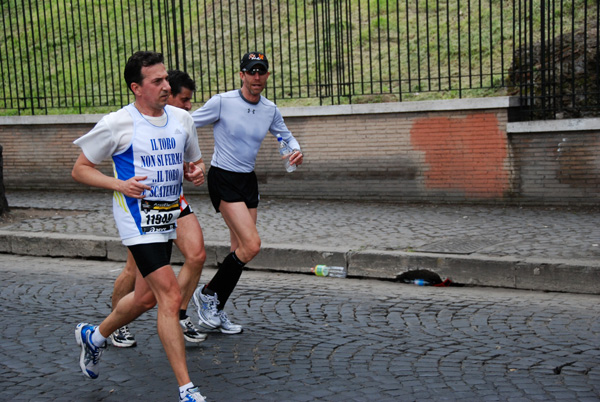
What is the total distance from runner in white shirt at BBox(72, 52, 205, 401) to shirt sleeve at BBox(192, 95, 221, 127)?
3.98 ft

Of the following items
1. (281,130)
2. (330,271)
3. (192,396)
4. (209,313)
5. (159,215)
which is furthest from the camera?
(330,271)

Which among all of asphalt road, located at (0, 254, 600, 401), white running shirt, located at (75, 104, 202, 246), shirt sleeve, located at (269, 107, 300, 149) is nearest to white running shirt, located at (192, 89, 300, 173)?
shirt sleeve, located at (269, 107, 300, 149)

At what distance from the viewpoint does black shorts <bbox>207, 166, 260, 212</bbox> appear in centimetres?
576

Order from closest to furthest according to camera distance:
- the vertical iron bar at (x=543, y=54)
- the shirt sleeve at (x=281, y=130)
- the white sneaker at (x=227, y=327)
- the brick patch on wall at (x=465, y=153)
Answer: the white sneaker at (x=227, y=327) < the shirt sleeve at (x=281, y=130) < the vertical iron bar at (x=543, y=54) < the brick patch on wall at (x=465, y=153)

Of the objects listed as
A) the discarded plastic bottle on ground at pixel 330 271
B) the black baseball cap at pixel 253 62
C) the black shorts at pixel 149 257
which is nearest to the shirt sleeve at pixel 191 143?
the black shorts at pixel 149 257

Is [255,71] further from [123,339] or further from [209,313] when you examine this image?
[123,339]

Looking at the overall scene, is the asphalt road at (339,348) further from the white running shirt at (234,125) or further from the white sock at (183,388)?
the white running shirt at (234,125)

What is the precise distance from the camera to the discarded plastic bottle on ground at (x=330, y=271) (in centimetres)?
769

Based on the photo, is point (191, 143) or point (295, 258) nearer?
point (191, 143)

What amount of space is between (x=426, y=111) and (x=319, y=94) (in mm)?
1898

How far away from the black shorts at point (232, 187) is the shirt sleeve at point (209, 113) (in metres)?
0.35

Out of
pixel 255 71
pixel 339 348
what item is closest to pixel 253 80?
pixel 255 71

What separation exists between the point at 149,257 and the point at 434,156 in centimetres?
701

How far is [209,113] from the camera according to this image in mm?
5770
